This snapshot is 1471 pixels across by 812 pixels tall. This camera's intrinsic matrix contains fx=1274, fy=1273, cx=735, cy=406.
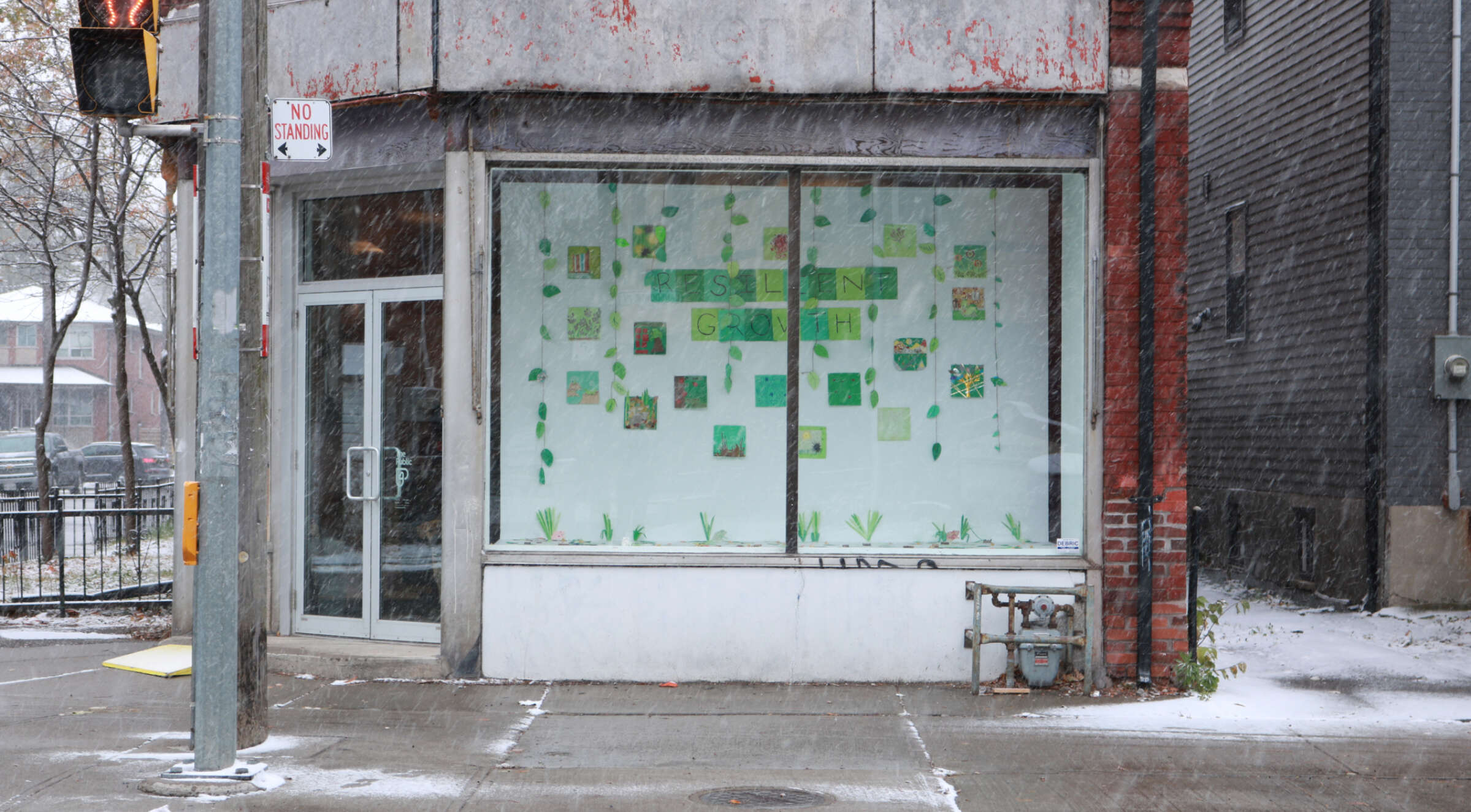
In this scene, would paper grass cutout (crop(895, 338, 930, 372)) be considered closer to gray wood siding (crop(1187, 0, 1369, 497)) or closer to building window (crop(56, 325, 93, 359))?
gray wood siding (crop(1187, 0, 1369, 497))

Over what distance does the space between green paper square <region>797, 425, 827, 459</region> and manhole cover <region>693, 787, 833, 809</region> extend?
11.1ft

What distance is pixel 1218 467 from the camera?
1605cm

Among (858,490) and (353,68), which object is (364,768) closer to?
(858,490)

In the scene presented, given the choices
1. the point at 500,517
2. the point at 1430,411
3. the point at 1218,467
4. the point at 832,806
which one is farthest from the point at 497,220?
the point at 1218,467

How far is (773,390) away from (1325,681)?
14.4 ft

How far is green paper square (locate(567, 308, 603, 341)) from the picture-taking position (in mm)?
9352

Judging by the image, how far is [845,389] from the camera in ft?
30.4

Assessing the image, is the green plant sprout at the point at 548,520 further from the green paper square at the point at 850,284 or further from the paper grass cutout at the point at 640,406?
the green paper square at the point at 850,284

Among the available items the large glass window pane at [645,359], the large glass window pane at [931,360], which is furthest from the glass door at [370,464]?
the large glass window pane at [931,360]

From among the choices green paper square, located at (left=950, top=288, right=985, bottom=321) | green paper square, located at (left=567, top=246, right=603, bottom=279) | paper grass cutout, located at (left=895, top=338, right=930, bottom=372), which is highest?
green paper square, located at (left=567, top=246, right=603, bottom=279)

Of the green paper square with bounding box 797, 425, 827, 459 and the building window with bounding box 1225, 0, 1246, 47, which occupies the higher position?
the building window with bounding box 1225, 0, 1246, 47

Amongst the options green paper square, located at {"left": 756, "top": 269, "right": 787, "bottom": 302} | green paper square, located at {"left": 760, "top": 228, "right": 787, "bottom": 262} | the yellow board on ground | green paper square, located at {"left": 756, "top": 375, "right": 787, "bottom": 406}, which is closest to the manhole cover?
green paper square, located at {"left": 756, "top": 375, "right": 787, "bottom": 406}

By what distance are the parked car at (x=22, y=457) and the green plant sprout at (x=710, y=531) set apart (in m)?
27.0

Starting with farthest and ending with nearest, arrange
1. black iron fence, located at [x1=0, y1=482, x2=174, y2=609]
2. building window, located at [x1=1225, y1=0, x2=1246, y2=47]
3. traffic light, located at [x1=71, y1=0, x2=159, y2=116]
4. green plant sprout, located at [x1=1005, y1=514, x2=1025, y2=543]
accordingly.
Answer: building window, located at [x1=1225, y1=0, x2=1246, y2=47] < black iron fence, located at [x1=0, y1=482, x2=174, y2=609] < green plant sprout, located at [x1=1005, y1=514, x2=1025, y2=543] < traffic light, located at [x1=71, y1=0, x2=159, y2=116]
